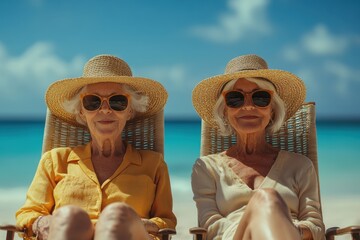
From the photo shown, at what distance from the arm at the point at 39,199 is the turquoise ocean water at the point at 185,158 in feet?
29.7

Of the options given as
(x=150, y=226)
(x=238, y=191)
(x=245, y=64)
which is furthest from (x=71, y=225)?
(x=245, y=64)

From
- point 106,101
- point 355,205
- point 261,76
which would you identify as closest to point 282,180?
point 261,76

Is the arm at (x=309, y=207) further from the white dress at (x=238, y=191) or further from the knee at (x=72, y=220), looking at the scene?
the knee at (x=72, y=220)

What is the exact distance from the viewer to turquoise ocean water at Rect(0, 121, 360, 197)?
13.3 m

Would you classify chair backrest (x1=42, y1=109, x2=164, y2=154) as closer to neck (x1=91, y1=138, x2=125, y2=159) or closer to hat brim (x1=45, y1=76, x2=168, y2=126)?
hat brim (x1=45, y1=76, x2=168, y2=126)

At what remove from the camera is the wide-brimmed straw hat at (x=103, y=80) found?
3832mm

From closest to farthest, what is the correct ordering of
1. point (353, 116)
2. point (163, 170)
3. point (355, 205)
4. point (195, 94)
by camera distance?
point (163, 170) → point (195, 94) → point (355, 205) → point (353, 116)

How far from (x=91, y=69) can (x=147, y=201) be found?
1039mm

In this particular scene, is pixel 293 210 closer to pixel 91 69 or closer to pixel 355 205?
pixel 91 69

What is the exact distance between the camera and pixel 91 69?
12.9ft

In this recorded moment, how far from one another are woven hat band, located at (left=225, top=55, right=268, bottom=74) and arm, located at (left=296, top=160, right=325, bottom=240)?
2.59 ft

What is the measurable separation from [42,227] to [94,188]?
0.46 m

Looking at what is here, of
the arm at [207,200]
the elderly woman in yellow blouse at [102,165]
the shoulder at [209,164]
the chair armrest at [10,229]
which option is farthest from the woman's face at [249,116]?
the chair armrest at [10,229]

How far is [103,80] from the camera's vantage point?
3795 mm
